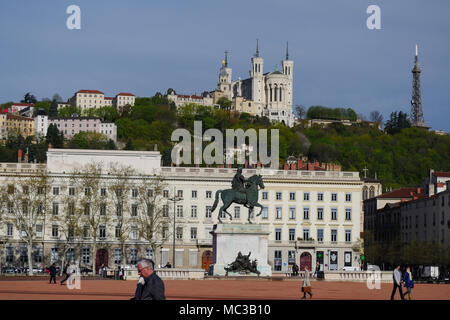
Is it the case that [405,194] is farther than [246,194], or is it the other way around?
[405,194]

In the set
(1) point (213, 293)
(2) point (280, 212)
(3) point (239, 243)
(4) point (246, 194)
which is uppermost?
(4) point (246, 194)

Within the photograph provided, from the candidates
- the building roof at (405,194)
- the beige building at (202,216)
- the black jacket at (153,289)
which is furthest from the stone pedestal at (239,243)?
the building roof at (405,194)

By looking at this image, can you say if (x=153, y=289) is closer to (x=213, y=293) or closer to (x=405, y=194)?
(x=213, y=293)

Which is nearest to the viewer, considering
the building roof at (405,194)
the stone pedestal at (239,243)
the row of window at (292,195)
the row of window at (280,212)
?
the stone pedestal at (239,243)

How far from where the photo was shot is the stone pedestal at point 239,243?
5162 centimetres

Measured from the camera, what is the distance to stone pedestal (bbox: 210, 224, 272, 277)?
2032 inches

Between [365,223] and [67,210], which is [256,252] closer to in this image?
[67,210]

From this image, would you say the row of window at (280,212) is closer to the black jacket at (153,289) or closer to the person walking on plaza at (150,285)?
the person walking on plaza at (150,285)

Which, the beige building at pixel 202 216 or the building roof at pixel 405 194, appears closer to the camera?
the beige building at pixel 202 216

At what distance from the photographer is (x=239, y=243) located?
51.8 meters

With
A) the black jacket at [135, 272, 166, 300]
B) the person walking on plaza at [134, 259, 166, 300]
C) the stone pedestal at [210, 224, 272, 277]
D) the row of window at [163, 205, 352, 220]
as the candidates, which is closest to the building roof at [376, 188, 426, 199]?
the row of window at [163, 205, 352, 220]

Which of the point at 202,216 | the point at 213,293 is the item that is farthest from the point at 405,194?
the point at 213,293

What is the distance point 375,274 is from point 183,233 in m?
45.4
